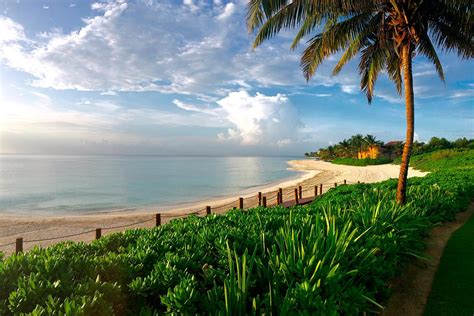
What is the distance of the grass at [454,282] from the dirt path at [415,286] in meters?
0.08

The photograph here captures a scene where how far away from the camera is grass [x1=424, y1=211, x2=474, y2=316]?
3.37m

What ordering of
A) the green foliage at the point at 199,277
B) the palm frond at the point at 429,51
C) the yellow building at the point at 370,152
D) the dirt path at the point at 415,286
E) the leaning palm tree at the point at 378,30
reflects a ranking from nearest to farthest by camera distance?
1. the green foliage at the point at 199,277
2. the dirt path at the point at 415,286
3. the leaning palm tree at the point at 378,30
4. the palm frond at the point at 429,51
5. the yellow building at the point at 370,152

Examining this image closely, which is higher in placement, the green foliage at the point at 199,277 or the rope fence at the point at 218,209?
the green foliage at the point at 199,277

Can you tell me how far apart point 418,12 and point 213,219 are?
7422mm

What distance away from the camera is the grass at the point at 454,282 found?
11.1 ft

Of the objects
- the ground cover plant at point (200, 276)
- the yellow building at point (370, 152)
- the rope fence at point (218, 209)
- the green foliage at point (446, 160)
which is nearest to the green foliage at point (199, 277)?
the ground cover plant at point (200, 276)

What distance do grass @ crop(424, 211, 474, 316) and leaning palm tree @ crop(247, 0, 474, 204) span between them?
2166 millimetres

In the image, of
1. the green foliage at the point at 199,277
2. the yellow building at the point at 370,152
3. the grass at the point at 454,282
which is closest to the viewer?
the green foliage at the point at 199,277

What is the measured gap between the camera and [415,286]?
3977 millimetres

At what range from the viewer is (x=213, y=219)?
16.5ft

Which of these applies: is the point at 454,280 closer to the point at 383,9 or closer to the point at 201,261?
the point at 201,261

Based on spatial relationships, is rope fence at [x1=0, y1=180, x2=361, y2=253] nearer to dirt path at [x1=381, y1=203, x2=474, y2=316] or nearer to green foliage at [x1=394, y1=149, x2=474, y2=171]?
dirt path at [x1=381, y1=203, x2=474, y2=316]

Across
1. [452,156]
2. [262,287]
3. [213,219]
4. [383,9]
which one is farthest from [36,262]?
[452,156]

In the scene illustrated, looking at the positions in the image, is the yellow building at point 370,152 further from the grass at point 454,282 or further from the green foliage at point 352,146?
the grass at point 454,282
